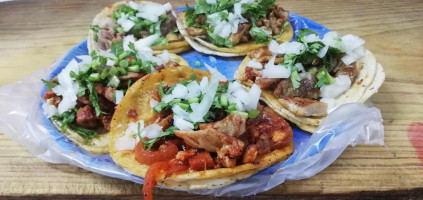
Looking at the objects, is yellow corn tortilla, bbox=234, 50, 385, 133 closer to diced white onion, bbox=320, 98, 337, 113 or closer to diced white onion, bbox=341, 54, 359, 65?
diced white onion, bbox=320, 98, 337, 113

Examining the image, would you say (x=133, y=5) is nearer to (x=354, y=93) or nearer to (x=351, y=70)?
(x=351, y=70)

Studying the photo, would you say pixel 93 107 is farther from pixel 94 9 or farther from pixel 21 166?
pixel 94 9

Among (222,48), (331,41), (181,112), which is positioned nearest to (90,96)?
(181,112)

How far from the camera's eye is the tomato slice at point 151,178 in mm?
2799

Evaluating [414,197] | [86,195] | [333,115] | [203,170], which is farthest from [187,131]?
[414,197]

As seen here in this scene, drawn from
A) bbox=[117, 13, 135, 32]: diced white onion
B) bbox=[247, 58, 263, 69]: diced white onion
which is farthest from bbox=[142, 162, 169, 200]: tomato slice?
bbox=[117, 13, 135, 32]: diced white onion

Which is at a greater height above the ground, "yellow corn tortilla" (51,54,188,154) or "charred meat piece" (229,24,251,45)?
"charred meat piece" (229,24,251,45)

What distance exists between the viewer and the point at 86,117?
11.2ft

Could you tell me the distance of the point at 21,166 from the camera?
133 inches

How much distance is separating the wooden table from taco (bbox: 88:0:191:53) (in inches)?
22.8

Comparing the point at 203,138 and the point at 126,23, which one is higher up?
the point at 203,138

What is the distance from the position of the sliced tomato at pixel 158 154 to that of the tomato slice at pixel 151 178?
0.08 meters

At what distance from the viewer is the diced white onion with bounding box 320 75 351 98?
358 centimetres

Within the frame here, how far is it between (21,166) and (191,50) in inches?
80.7
